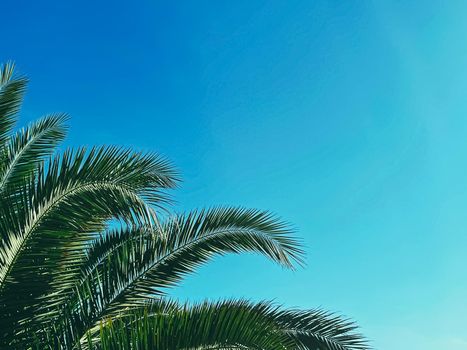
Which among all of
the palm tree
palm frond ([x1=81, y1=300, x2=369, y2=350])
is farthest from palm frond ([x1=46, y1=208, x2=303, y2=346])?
palm frond ([x1=81, y1=300, x2=369, y2=350])

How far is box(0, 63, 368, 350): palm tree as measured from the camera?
169 inches

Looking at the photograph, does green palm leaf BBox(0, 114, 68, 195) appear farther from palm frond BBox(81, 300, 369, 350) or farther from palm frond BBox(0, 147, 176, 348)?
palm frond BBox(81, 300, 369, 350)

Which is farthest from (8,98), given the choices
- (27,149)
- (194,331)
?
(194,331)

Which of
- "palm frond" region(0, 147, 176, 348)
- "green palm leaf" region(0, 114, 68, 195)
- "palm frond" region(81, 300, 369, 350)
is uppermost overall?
"green palm leaf" region(0, 114, 68, 195)

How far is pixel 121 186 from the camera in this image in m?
5.73

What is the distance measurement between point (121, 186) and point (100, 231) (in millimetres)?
1439

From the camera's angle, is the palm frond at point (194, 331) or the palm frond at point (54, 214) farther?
the palm frond at point (54, 214)

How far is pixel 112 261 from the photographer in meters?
6.50

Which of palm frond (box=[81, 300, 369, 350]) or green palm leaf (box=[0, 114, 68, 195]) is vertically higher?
green palm leaf (box=[0, 114, 68, 195])

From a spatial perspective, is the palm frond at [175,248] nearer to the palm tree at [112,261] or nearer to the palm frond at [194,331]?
the palm tree at [112,261]

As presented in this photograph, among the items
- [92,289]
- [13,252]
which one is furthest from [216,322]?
[13,252]

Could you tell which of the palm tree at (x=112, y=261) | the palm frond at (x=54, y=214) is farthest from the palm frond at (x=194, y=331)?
the palm frond at (x=54, y=214)

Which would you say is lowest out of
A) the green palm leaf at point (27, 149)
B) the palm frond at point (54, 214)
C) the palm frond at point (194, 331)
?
the palm frond at point (194, 331)

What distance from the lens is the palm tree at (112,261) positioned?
14.1 feet
